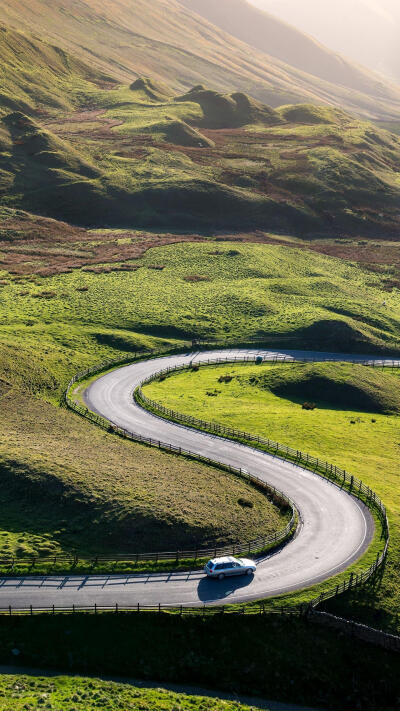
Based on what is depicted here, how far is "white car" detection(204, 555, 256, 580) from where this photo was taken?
4250 centimetres

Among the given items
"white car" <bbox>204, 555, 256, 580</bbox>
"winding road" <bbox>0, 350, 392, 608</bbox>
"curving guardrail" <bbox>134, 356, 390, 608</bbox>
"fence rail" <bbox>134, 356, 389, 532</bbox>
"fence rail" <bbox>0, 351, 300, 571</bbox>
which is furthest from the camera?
"fence rail" <bbox>134, 356, 389, 532</bbox>

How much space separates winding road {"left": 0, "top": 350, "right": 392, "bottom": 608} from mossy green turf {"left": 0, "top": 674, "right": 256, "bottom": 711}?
4.65 meters

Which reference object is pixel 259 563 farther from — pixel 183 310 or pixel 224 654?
pixel 183 310

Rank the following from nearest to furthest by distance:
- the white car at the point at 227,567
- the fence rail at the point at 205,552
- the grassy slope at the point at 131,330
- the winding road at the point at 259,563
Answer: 1. the winding road at the point at 259,563
2. the white car at the point at 227,567
3. the fence rail at the point at 205,552
4. the grassy slope at the point at 131,330

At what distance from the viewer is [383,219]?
648 feet

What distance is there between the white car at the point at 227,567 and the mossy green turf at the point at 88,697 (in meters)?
7.86

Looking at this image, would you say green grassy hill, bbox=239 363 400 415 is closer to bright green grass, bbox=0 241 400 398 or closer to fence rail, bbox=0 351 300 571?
bright green grass, bbox=0 241 400 398

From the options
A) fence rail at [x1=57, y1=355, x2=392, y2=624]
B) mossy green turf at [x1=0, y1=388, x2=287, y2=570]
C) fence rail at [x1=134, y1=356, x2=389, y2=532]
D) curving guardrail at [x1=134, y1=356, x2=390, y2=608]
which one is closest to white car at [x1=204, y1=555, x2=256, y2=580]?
fence rail at [x1=57, y1=355, x2=392, y2=624]

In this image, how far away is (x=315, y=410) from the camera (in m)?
81.1

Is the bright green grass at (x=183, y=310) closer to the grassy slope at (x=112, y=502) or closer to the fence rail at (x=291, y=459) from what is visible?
the fence rail at (x=291, y=459)

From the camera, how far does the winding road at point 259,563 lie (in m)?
40.5

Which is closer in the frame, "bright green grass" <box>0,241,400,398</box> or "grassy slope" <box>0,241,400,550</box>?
"grassy slope" <box>0,241,400,550</box>

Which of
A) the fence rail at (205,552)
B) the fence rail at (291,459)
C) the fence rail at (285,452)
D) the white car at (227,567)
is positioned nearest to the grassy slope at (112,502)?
the fence rail at (205,552)

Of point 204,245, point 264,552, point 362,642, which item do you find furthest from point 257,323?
point 362,642
